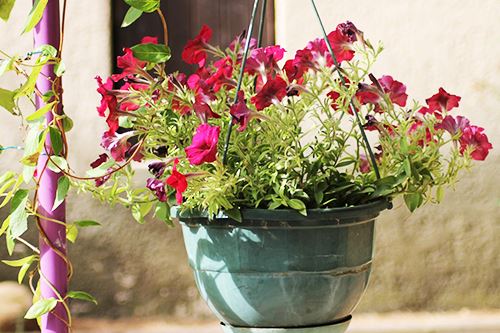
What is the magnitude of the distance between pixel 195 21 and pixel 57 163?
2740 millimetres

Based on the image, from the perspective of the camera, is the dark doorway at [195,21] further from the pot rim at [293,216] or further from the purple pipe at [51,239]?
the pot rim at [293,216]

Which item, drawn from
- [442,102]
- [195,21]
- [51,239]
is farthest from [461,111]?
[51,239]

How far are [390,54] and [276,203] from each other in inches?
114

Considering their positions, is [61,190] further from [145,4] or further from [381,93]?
[381,93]

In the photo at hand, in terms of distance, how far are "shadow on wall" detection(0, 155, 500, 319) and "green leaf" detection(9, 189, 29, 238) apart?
239 centimetres

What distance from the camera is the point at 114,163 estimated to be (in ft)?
7.70

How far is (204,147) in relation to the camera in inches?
78.8

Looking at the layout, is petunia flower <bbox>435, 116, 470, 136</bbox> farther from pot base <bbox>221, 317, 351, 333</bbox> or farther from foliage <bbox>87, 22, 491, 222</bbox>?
pot base <bbox>221, 317, 351, 333</bbox>

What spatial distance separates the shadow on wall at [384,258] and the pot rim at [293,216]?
9.18 ft

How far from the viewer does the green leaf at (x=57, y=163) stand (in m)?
2.32

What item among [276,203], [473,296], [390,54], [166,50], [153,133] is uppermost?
[390,54]

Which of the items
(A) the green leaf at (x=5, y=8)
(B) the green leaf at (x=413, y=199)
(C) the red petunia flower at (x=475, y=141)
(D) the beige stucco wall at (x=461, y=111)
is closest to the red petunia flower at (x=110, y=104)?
(A) the green leaf at (x=5, y=8)

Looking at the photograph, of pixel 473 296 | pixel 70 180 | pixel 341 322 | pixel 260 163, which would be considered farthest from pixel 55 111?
pixel 473 296

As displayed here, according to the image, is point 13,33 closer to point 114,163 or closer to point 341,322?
point 114,163
